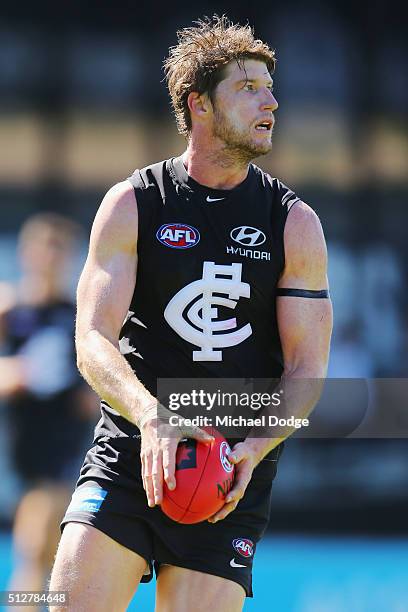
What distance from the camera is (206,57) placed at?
479 cm

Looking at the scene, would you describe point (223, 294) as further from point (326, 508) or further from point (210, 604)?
point (326, 508)

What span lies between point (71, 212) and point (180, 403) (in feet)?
24.5

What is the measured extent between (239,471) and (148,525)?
440 millimetres

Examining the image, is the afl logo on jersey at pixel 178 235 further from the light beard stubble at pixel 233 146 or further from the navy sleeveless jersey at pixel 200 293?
the light beard stubble at pixel 233 146

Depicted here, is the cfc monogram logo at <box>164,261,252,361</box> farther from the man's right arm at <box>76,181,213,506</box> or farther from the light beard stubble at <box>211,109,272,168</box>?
the light beard stubble at <box>211,109,272,168</box>

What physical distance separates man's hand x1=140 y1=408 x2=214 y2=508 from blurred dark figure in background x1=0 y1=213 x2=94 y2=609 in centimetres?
365

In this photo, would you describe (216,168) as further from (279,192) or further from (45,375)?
(45,375)

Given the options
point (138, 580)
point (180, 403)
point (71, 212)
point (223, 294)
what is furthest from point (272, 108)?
point (71, 212)

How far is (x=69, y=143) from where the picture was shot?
39.2 feet

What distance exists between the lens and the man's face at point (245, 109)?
4656 mm

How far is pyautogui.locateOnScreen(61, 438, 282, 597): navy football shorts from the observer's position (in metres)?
4.36

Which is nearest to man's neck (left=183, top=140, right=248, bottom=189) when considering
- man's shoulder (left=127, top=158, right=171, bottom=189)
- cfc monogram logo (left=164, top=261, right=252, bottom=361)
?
man's shoulder (left=127, top=158, right=171, bottom=189)

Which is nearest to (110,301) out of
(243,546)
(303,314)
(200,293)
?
(200,293)

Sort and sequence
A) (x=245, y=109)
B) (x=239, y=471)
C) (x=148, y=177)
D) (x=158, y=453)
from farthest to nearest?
1. (x=148, y=177)
2. (x=245, y=109)
3. (x=239, y=471)
4. (x=158, y=453)
